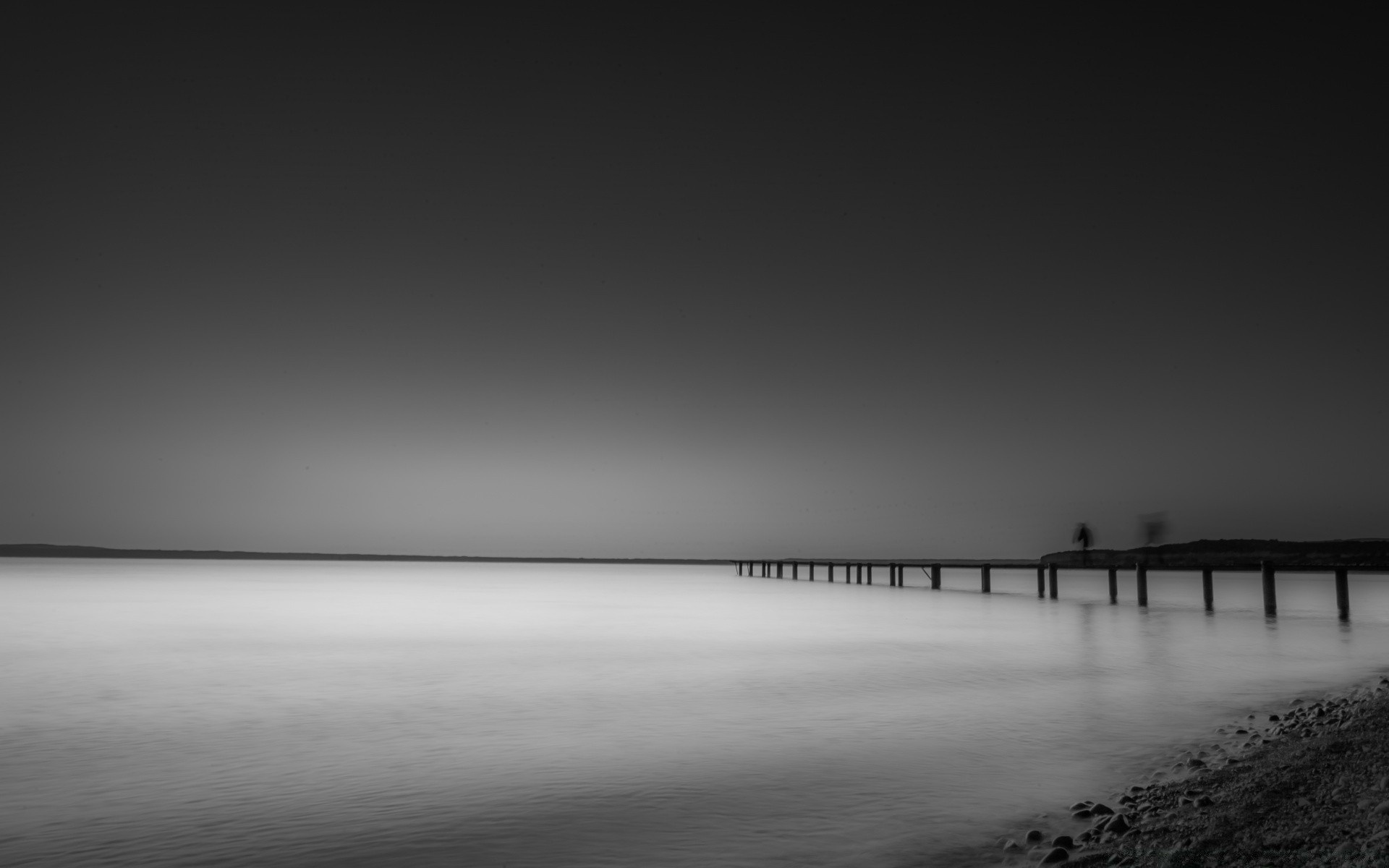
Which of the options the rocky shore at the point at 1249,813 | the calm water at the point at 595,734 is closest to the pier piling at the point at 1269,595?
the calm water at the point at 595,734

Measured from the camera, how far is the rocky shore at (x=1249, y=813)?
4.99 metres

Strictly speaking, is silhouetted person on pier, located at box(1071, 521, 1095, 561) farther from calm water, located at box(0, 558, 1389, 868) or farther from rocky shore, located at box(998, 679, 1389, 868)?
rocky shore, located at box(998, 679, 1389, 868)

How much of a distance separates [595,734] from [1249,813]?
613 cm

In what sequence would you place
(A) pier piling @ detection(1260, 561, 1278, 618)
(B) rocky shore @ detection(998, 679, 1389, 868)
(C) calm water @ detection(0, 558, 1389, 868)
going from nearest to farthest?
(B) rocky shore @ detection(998, 679, 1389, 868), (C) calm water @ detection(0, 558, 1389, 868), (A) pier piling @ detection(1260, 561, 1278, 618)

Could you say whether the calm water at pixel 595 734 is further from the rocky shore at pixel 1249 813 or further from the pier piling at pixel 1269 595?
the pier piling at pixel 1269 595

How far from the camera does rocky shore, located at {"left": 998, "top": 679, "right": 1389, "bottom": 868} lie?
16.4ft

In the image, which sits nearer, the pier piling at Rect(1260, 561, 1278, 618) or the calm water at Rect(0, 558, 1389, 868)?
the calm water at Rect(0, 558, 1389, 868)

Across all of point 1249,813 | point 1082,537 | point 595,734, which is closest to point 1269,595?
point 1082,537

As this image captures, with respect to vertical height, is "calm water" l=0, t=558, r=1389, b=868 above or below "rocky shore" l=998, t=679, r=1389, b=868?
below

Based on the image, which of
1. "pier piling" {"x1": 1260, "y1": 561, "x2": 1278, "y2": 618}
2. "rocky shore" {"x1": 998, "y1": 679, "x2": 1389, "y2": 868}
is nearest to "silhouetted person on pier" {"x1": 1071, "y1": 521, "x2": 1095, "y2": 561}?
"pier piling" {"x1": 1260, "y1": 561, "x2": 1278, "y2": 618}

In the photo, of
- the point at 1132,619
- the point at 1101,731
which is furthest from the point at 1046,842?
the point at 1132,619

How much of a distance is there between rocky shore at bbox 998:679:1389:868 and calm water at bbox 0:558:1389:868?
19.0 inches

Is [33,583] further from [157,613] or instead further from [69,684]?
[69,684]

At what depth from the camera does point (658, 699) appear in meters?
13.0
